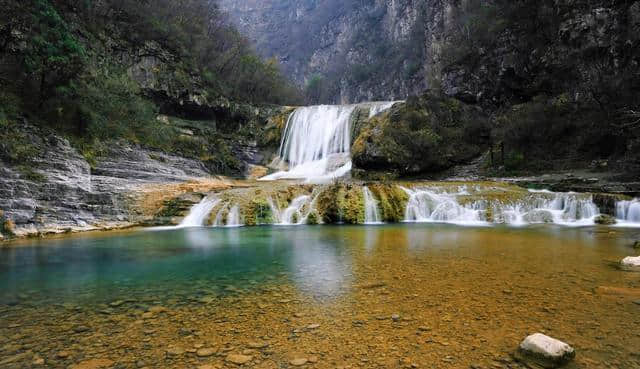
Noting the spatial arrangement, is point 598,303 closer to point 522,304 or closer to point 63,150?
point 522,304

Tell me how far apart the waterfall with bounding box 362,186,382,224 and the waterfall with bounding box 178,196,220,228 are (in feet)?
19.4

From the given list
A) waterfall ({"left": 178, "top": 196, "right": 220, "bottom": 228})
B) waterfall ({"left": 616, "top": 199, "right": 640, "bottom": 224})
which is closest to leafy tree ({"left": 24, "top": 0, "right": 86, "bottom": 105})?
waterfall ({"left": 178, "top": 196, "right": 220, "bottom": 228})

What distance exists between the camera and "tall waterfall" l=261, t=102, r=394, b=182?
24.2m

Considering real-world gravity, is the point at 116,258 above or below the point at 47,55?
below

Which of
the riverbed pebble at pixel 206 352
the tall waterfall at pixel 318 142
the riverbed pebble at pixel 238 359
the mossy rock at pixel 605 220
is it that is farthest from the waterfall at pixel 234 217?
the mossy rock at pixel 605 220

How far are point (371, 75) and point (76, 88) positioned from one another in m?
50.3

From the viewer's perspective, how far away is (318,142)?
26.6 meters

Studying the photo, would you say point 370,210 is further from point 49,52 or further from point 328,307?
point 49,52

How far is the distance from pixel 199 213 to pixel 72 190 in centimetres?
423

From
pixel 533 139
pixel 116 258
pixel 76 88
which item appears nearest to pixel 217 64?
pixel 76 88

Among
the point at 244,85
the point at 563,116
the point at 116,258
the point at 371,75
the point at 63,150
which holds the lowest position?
the point at 116,258

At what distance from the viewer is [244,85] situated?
34156mm

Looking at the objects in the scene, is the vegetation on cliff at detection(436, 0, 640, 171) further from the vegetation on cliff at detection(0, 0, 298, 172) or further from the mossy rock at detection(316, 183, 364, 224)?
the vegetation on cliff at detection(0, 0, 298, 172)

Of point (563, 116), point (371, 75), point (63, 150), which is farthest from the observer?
point (371, 75)
